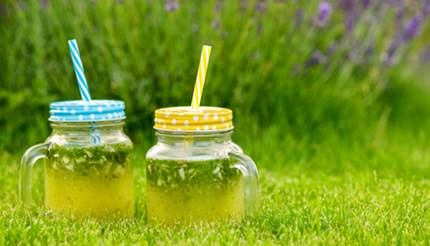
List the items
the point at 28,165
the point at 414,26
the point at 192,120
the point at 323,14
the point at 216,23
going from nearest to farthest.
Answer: the point at 192,120 < the point at 28,165 < the point at 216,23 < the point at 323,14 < the point at 414,26

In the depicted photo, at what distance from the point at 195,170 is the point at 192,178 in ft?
0.09

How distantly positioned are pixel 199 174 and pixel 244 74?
5.95ft

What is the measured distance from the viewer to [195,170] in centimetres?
210

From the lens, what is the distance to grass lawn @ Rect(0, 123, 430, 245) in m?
2.13

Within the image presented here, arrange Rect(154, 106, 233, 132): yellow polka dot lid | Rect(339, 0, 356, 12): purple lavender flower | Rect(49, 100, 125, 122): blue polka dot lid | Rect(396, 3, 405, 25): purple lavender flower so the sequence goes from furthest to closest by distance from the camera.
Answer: Rect(396, 3, 405, 25): purple lavender flower, Rect(339, 0, 356, 12): purple lavender flower, Rect(49, 100, 125, 122): blue polka dot lid, Rect(154, 106, 233, 132): yellow polka dot lid

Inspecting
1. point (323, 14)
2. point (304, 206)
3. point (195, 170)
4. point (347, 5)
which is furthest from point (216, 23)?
point (195, 170)

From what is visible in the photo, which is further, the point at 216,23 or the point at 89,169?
the point at 216,23

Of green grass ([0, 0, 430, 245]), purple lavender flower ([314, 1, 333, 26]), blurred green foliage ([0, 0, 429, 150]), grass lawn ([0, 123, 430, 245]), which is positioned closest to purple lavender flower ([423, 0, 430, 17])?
green grass ([0, 0, 430, 245])

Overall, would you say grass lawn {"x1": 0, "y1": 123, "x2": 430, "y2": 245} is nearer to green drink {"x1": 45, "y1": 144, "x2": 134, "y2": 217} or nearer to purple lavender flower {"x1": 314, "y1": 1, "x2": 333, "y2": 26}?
green drink {"x1": 45, "y1": 144, "x2": 134, "y2": 217}

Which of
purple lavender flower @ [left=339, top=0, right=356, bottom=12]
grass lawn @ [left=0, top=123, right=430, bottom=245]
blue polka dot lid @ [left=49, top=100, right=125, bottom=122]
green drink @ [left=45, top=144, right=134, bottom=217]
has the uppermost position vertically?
purple lavender flower @ [left=339, top=0, right=356, bottom=12]

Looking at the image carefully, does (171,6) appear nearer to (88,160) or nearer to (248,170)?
(88,160)

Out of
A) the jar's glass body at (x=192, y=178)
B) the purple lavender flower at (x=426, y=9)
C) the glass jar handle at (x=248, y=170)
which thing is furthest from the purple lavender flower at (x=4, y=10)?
the purple lavender flower at (x=426, y=9)

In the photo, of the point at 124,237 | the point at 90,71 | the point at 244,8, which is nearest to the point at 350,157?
the point at 244,8

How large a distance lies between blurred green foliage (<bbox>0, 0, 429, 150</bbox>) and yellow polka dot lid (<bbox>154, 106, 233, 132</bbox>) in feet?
5.10
